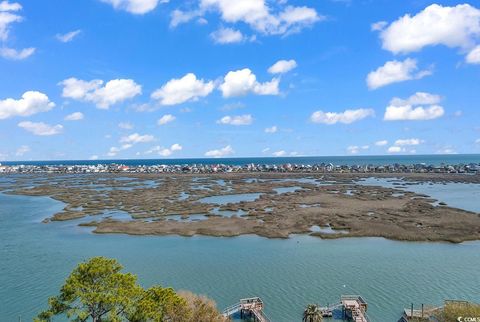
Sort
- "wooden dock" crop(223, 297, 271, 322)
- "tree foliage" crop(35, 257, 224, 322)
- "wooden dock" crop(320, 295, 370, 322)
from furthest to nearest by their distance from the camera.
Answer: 1. "wooden dock" crop(223, 297, 271, 322)
2. "wooden dock" crop(320, 295, 370, 322)
3. "tree foliage" crop(35, 257, 224, 322)

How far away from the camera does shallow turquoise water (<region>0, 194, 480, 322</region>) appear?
124ft

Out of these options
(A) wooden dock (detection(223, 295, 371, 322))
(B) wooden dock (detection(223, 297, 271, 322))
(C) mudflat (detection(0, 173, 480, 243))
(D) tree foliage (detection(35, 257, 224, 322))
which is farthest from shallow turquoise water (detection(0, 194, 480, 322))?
(D) tree foliage (detection(35, 257, 224, 322))

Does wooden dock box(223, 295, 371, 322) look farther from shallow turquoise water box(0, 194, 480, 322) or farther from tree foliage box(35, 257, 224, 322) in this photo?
tree foliage box(35, 257, 224, 322)

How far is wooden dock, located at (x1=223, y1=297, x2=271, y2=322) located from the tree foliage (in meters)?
9.19

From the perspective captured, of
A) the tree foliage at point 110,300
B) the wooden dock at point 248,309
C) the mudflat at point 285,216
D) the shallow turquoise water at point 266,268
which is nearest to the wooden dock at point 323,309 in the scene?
the wooden dock at point 248,309

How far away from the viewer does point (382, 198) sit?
106 m

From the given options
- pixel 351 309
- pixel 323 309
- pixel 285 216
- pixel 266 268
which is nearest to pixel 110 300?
pixel 323 309

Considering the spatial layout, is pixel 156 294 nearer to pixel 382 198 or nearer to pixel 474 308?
pixel 474 308

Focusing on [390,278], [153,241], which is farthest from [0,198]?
[390,278]

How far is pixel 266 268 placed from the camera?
46.2m

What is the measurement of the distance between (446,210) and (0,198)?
394ft

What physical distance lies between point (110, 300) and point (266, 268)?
25.0 meters

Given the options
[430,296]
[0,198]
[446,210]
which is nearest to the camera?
[430,296]

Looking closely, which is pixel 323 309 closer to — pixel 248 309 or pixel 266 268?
pixel 248 309
